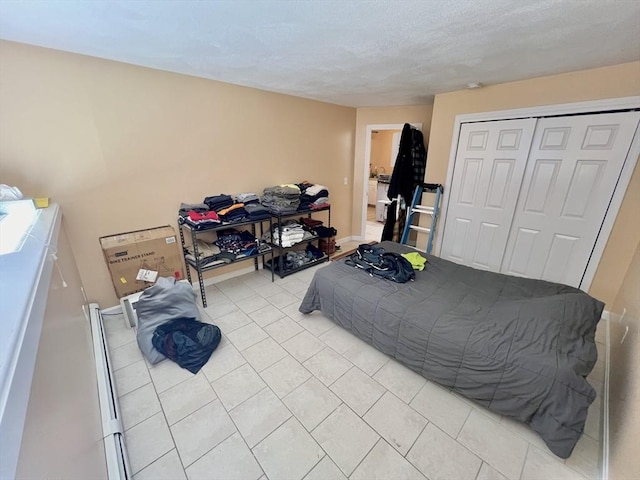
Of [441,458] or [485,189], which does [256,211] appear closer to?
[441,458]

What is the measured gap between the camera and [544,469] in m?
1.38

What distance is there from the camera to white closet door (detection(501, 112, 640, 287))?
235 cm

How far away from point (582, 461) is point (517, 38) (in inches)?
98.2

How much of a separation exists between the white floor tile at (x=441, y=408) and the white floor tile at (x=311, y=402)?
0.55m

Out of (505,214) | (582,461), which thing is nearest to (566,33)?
(505,214)

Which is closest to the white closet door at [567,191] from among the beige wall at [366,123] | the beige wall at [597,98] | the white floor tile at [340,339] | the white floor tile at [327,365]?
the beige wall at [597,98]

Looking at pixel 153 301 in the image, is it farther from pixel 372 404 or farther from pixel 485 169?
pixel 485 169

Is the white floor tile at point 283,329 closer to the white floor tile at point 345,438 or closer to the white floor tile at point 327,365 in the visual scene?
the white floor tile at point 327,365

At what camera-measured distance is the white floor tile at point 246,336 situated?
2240 mm

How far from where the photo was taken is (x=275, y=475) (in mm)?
1349

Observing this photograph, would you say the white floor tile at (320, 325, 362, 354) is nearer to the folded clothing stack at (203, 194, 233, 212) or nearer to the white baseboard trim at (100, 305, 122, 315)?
the folded clothing stack at (203, 194, 233, 212)

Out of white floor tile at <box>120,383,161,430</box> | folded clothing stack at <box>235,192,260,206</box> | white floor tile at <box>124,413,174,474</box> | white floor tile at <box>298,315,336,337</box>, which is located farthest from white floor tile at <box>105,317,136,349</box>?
folded clothing stack at <box>235,192,260,206</box>

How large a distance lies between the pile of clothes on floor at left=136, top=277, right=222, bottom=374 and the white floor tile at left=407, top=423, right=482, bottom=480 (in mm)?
1575

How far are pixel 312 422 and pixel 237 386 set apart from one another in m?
0.59
